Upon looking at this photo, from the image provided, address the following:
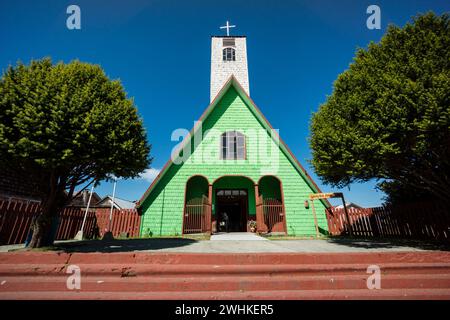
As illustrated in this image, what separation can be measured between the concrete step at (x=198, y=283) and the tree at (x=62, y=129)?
3.31 m

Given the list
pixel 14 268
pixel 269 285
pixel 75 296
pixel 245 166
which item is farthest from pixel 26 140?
pixel 245 166

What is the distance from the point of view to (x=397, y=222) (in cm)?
1096

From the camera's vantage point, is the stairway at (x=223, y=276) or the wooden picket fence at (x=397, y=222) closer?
the stairway at (x=223, y=276)

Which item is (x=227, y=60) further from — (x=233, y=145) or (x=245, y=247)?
(x=245, y=247)

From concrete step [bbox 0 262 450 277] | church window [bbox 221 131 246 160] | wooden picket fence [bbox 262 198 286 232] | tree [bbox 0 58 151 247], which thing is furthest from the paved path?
church window [bbox 221 131 246 160]

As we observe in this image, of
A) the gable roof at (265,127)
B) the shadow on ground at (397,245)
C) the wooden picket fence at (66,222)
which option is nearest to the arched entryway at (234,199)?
the gable roof at (265,127)

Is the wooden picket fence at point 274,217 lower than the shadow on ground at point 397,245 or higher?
higher

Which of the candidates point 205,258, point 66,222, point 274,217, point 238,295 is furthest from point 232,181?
point 238,295

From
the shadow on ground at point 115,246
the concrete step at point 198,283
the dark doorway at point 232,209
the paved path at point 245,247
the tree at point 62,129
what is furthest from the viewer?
the dark doorway at point 232,209

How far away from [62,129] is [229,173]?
9255 millimetres

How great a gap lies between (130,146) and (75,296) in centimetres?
465

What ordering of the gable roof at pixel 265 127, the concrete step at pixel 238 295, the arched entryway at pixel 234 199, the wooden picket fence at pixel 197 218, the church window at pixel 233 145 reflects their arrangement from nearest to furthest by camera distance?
the concrete step at pixel 238 295 < the wooden picket fence at pixel 197 218 < the gable roof at pixel 265 127 < the church window at pixel 233 145 < the arched entryway at pixel 234 199

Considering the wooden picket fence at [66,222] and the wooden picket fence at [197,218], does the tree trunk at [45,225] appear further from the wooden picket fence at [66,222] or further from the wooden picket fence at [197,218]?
the wooden picket fence at [197,218]

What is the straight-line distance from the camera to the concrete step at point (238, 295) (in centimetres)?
292
